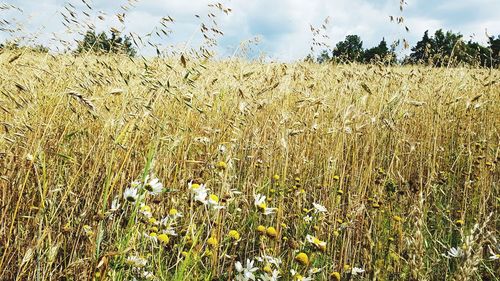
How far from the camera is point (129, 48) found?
2732 millimetres

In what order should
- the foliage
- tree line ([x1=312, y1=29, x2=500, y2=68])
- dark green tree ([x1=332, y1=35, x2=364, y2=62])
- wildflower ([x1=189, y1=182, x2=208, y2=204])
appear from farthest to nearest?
dark green tree ([x1=332, y1=35, x2=364, y2=62]) → tree line ([x1=312, y1=29, x2=500, y2=68]) → the foliage → wildflower ([x1=189, y1=182, x2=208, y2=204])

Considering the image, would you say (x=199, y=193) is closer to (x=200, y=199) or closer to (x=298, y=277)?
(x=200, y=199)

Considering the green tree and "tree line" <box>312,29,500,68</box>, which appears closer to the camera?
the green tree

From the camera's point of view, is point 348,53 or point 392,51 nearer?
point 392,51

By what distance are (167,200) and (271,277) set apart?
0.75 m

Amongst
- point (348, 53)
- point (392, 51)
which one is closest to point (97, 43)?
point (392, 51)

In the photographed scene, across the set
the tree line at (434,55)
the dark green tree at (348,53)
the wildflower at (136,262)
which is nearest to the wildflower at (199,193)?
the wildflower at (136,262)

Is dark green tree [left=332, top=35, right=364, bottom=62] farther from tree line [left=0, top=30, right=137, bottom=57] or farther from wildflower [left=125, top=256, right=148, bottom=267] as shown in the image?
wildflower [left=125, top=256, right=148, bottom=267]

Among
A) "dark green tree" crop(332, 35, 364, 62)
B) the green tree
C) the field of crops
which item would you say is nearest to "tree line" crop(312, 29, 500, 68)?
"dark green tree" crop(332, 35, 364, 62)

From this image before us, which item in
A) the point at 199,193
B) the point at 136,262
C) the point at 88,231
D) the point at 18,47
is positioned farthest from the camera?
the point at 18,47

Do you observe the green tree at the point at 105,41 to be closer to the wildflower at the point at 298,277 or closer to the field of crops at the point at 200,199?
the field of crops at the point at 200,199

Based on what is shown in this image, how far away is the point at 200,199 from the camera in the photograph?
142 cm

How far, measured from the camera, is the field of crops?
4.27ft

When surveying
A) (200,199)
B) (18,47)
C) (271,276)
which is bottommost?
(271,276)
